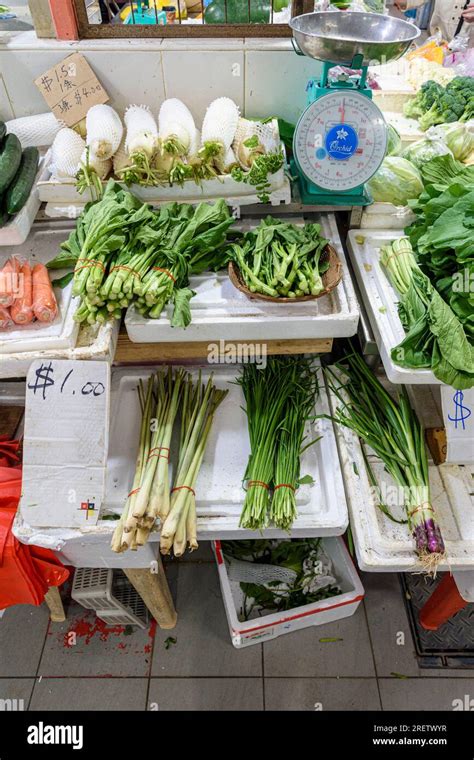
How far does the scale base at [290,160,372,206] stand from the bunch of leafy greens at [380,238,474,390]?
37cm

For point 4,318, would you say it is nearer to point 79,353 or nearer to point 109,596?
point 79,353

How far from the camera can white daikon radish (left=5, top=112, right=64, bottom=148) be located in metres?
2.13

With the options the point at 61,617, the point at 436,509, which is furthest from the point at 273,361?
the point at 61,617

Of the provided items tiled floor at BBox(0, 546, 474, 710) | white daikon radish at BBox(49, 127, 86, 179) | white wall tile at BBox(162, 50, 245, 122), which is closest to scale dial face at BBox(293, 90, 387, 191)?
white wall tile at BBox(162, 50, 245, 122)

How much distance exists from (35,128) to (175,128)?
2.30 ft

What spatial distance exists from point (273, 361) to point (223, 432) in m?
0.40

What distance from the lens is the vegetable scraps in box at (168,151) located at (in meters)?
1.84

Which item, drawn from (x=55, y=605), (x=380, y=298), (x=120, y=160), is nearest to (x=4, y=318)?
(x=120, y=160)

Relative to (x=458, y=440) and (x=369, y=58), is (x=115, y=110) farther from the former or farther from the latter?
(x=458, y=440)

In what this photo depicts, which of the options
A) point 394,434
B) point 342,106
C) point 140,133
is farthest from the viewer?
point 394,434

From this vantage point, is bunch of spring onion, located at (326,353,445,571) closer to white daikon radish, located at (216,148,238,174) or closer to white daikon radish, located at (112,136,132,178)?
white daikon radish, located at (216,148,238,174)

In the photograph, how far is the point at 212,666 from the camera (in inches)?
101

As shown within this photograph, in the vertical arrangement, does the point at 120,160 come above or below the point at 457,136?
above

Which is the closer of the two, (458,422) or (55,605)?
(458,422)
